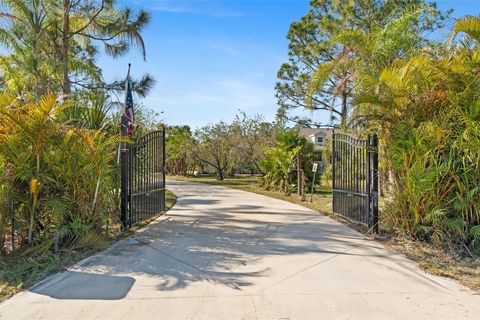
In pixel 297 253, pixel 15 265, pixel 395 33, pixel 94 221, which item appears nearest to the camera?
pixel 15 265

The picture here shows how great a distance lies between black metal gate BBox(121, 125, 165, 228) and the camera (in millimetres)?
7668

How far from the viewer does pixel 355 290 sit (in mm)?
4328

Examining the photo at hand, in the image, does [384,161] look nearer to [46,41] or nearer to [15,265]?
[15,265]

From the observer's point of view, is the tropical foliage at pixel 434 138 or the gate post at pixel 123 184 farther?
the gate post at pixel 123 184

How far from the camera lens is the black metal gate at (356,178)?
24.1 feet

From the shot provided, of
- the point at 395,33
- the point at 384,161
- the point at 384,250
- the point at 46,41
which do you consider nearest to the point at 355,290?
the point at 384,250

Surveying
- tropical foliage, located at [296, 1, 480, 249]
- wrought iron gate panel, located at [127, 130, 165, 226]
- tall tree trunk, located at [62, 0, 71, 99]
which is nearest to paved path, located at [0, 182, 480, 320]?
wrought iron gate panel, located at [127, 130, 165, 226]

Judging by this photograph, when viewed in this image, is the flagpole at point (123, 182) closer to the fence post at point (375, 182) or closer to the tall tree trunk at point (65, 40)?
the fence post at point (375, 182)

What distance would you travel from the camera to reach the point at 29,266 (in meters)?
5.11

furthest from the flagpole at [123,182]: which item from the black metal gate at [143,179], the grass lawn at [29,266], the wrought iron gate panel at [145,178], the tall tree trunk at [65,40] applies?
the tall tree trunk at [65,40]

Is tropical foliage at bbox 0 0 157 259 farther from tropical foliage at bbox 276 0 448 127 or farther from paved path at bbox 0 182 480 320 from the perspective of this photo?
tropical foliage at bbox 276 0 448 127

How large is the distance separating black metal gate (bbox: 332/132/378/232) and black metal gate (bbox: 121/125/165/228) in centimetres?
447

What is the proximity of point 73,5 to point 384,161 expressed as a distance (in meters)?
10.8

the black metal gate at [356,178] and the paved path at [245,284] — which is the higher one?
the black metal gate at [356,178]
